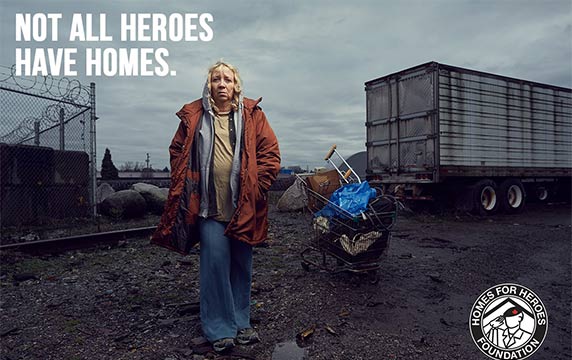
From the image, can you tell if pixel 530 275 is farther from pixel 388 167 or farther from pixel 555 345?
pixel 388 167

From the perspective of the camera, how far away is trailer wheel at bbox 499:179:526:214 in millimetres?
12047

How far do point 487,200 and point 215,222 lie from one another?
36.2 ft

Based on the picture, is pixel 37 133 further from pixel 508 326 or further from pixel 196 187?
pixel 508 326

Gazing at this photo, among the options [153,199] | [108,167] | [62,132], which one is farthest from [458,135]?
[108,167]

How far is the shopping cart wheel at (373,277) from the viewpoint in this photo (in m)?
4.66

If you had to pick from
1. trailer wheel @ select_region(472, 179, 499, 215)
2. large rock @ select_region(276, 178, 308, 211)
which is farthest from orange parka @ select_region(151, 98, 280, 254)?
trailer wheel @ select_region(472, 179, 499, 215)

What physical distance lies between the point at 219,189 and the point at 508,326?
8.66 ft

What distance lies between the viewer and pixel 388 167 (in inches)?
472

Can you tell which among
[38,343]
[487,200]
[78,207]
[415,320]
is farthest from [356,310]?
[487,200]

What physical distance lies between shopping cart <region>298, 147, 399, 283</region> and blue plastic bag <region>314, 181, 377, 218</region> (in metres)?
0.01

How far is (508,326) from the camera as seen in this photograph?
3422mm

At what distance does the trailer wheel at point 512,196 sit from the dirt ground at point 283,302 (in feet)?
16.8

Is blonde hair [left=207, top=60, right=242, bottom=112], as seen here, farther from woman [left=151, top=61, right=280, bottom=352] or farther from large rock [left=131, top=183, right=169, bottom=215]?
large rock [left=131, top=183, right=169, bottom=215]

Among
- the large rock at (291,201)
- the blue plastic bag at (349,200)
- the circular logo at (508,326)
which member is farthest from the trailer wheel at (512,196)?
the blue plastic bag at (349,200)
